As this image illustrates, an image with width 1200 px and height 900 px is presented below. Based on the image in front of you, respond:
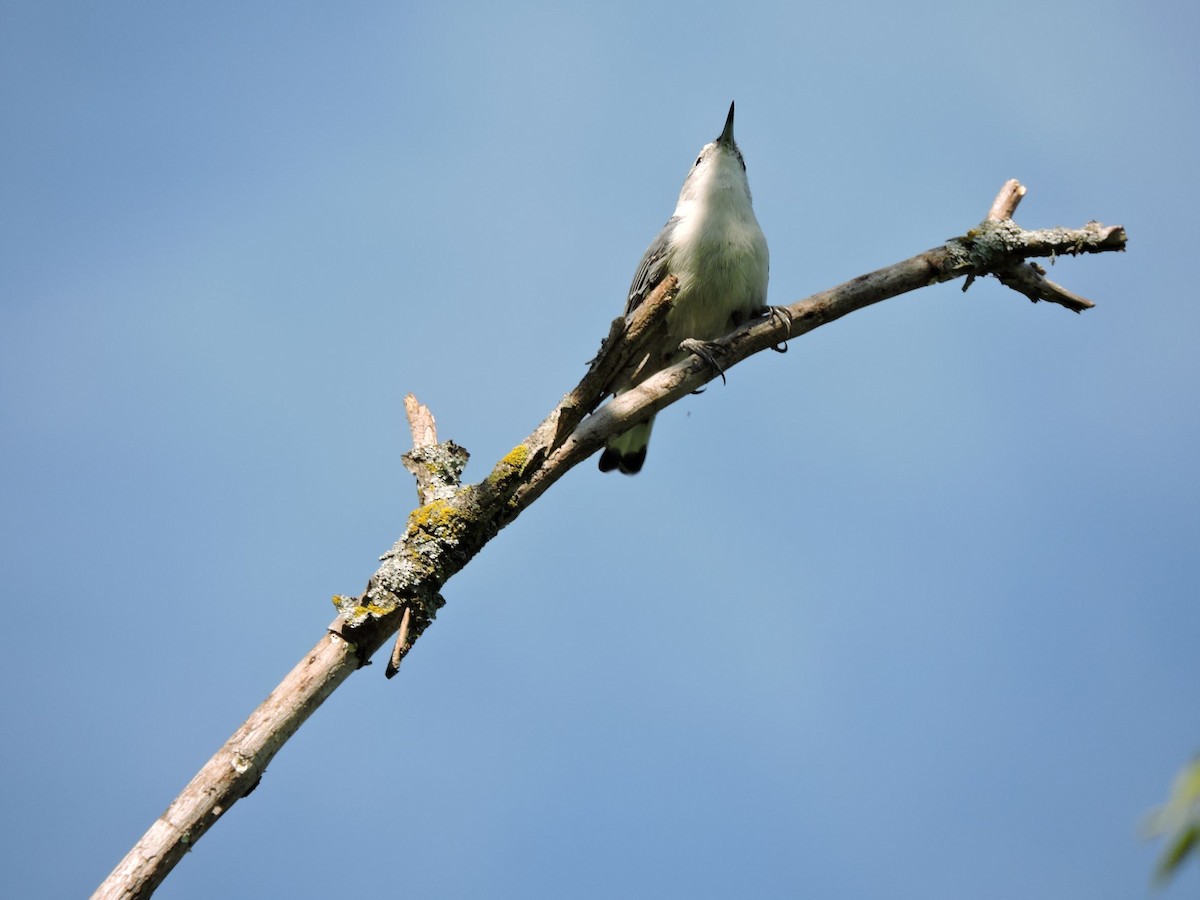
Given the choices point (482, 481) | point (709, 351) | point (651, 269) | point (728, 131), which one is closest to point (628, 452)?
point (651, 269)

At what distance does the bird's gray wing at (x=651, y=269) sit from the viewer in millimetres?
4473

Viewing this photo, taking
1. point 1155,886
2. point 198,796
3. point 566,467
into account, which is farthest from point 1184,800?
point 566,467

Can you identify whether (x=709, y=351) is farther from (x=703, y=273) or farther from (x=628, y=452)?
(x=628, y=452)

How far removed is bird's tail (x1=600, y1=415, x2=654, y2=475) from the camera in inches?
185

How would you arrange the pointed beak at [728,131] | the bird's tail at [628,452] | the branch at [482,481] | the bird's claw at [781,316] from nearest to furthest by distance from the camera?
the branch at [482,481] → the bird's claw at [781,316] → the bird's tail at [628,452] → the pointed beak at [728,131]

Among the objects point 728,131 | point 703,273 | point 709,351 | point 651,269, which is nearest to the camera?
point 709,351

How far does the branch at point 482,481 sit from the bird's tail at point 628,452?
86cm

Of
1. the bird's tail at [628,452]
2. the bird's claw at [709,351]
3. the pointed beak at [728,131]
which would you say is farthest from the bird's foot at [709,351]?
the pointed beak at [728,131]

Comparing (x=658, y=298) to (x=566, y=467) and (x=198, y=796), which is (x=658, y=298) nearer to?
(x=566, y=467)

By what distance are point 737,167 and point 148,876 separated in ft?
13.1

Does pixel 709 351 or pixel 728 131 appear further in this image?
pixel 728 131

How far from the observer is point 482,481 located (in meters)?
3.36

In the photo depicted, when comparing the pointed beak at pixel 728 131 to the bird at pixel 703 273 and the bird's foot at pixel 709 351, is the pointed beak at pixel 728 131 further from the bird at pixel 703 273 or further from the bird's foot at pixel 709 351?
the bird's foot at pixel 709 351

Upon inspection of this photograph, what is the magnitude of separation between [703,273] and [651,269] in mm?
295
